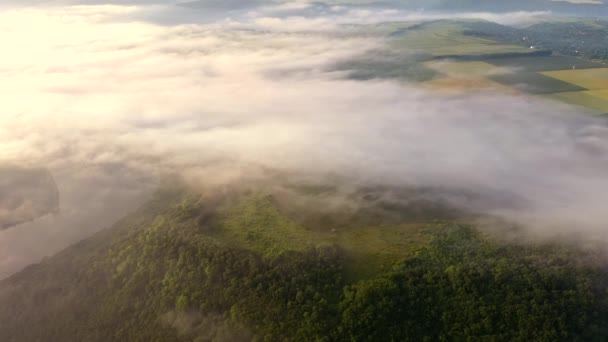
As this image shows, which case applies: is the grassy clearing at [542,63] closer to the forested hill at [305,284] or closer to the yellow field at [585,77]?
the yellow field at [585,77]

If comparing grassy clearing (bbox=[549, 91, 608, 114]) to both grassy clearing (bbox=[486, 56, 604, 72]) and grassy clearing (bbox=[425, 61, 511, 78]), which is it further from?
grassy clearing (bbox=[486, 56, 604, 72])

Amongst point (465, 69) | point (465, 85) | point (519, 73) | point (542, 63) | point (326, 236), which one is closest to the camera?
point (326, 236)

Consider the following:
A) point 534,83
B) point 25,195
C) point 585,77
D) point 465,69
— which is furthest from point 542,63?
point 25,195

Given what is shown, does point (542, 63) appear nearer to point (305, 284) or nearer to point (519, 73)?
point (519, 73)

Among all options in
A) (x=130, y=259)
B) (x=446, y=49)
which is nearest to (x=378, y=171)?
(x=130, y=259)

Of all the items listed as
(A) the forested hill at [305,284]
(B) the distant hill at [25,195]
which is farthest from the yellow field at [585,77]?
(B) the distant hill at [25,195]

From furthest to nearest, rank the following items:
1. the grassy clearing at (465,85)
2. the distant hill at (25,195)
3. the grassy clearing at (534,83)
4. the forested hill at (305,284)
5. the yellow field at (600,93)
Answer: the grassy clearing at (465,85) < the grassy clearing at (534,83) < the yellow field at (600,93) < the distant hill at (25,195) < the forested hill at (305,284)
